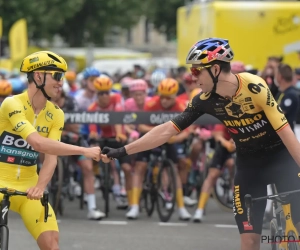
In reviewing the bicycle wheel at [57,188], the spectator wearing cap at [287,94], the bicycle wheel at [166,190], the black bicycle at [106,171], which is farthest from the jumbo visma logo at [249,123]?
the black bicycle at [106,171]

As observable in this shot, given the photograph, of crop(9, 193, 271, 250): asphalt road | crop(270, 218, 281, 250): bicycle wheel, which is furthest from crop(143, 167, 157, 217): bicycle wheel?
crop(270, 218, 281, 250): bicycle wheel

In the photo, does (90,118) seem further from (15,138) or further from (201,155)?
(15,138)

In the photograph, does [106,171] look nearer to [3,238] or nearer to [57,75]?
[57,75]

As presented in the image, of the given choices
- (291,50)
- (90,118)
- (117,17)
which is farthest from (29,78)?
(117,17)

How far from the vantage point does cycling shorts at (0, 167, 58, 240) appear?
22.7 ft

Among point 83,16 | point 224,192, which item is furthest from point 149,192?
point 83,16

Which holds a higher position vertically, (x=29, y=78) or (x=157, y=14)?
(x=157, y=14)

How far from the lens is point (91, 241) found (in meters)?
10.8

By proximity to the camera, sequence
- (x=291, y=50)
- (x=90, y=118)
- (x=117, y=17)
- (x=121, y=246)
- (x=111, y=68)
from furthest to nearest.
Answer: (x=117, y=17) < (x=111, y=68) < (x=291, y=50) < (x=90, y=118) < (x=121, y=246)

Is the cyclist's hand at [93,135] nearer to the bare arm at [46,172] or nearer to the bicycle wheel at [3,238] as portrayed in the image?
the bare arm at [46,172]

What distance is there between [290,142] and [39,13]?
153ft

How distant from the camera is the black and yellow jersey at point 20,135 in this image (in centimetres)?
709

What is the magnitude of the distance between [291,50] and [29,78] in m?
15.1

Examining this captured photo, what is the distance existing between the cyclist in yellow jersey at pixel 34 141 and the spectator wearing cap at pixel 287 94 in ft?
14.0
